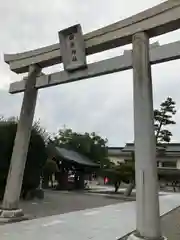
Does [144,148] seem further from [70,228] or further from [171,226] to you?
[171,226]

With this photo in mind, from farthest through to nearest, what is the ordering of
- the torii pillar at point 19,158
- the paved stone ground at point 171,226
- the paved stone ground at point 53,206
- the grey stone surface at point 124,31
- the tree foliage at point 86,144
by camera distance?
the tree foliage at point 86,144 → the paved stone ground at point 53,206 → the torii pillar at point 19,158 → the paved stone ground at point 171,226 → the grey stone surface at point 124,31

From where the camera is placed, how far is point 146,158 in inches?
243

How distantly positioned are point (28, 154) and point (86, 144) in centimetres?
1957

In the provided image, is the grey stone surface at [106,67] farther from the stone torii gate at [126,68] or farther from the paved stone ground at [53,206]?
the paved stone ground at [53,206]

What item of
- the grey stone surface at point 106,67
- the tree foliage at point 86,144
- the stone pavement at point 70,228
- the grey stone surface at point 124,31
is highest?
the tree foliage at point 86,144

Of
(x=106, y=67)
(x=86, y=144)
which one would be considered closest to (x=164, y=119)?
(x=86, y=144)

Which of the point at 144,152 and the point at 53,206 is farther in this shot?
the point at 53,206

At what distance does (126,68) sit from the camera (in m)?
7.32

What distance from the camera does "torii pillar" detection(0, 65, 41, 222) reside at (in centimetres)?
869

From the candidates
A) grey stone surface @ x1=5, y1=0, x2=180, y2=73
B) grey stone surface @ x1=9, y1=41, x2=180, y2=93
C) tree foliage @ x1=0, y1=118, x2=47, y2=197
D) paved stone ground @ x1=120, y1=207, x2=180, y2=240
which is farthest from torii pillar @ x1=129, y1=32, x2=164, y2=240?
tree foliage @ x1=0, y1=118, x2=47, y2=197

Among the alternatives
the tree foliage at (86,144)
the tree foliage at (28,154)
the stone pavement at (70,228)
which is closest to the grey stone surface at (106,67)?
the tree foliage at (28,154)

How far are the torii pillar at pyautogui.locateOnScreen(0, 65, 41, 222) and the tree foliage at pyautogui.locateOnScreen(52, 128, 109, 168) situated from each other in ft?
71.7

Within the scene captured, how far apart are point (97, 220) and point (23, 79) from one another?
4.26 meters

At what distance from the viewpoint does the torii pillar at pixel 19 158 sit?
8688mm
